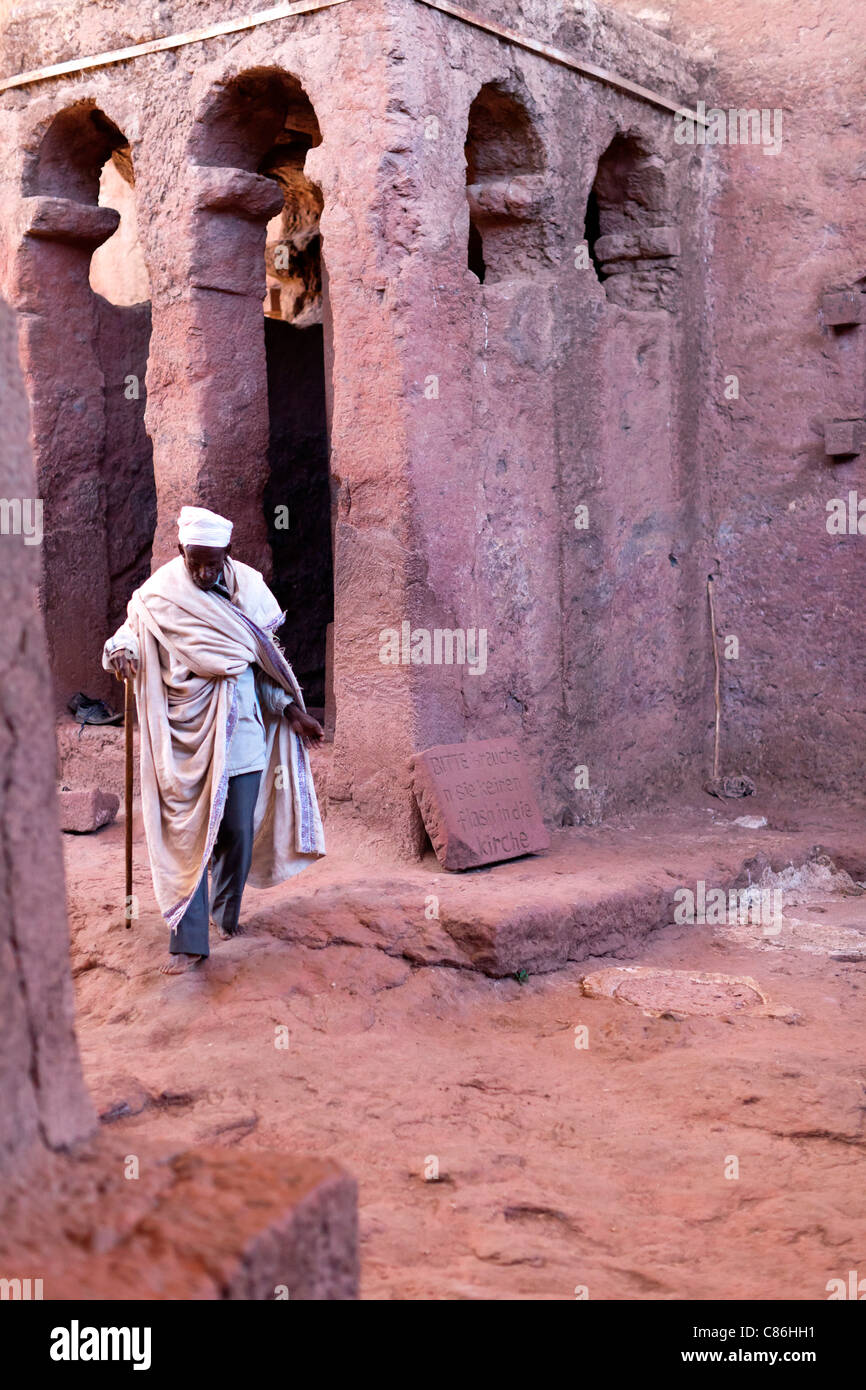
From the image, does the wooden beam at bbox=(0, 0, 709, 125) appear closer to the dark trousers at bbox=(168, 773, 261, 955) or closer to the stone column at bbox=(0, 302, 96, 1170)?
the dark trousers at bbox=(168, 773, 261, 955)

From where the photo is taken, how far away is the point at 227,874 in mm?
5406

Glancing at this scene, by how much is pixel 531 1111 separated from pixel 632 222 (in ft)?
17.5

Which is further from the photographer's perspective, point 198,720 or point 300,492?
→ point 300,492

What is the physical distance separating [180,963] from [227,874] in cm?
39

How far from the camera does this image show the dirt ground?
355cm

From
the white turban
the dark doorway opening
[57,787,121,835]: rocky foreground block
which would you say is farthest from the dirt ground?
the dark doorway opening

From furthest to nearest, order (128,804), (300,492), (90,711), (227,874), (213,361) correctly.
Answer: (300,492), (90,711), (213,361), (128,804), (227,874)

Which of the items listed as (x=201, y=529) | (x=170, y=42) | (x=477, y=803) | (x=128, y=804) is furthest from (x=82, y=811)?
(x=170, y=42)

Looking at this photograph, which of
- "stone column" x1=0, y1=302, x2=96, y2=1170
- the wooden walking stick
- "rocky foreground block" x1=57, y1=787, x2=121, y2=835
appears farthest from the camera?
"rocky foreground block" x1=57, y1=787, x2=121, y2=835

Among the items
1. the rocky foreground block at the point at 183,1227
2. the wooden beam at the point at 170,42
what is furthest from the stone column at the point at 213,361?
the rocky foreground block at the point at 183,1227

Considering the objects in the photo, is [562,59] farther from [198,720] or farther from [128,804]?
[128,804]

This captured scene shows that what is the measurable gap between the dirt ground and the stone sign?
0.45ft
